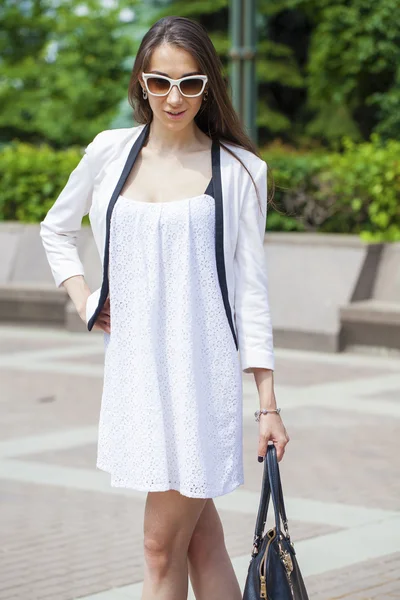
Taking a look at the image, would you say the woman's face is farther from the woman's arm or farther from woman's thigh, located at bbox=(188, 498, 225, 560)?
woman's thigh, located at bbox=(188, 498, 225, 560)

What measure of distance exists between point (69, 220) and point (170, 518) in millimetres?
864

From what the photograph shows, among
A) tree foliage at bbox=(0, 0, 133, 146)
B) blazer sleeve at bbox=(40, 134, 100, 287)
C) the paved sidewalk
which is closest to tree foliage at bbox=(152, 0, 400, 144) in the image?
tree foliage at bbox=(0, 0, 133, 146)

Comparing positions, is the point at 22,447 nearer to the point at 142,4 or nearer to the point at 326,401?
the point at 326,401

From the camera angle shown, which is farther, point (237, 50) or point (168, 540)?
point (237, 50)

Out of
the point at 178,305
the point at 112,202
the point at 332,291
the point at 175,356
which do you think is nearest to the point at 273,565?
the point at 175,356

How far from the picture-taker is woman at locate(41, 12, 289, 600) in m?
3.35

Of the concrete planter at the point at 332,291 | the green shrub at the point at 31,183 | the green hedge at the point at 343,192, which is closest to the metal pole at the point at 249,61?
the green hedge at the point at 343,192

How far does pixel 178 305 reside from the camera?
3354 millimetres

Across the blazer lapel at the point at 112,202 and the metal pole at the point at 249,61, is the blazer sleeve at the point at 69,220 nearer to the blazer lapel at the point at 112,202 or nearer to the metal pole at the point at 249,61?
the blazer lapel at the point at 112,202

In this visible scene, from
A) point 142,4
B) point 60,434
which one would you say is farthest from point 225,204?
point 142,4

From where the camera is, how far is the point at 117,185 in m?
3.46

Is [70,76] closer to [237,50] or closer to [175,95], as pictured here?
[237,50]

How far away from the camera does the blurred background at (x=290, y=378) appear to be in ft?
18.0

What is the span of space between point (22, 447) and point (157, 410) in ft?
15.0
